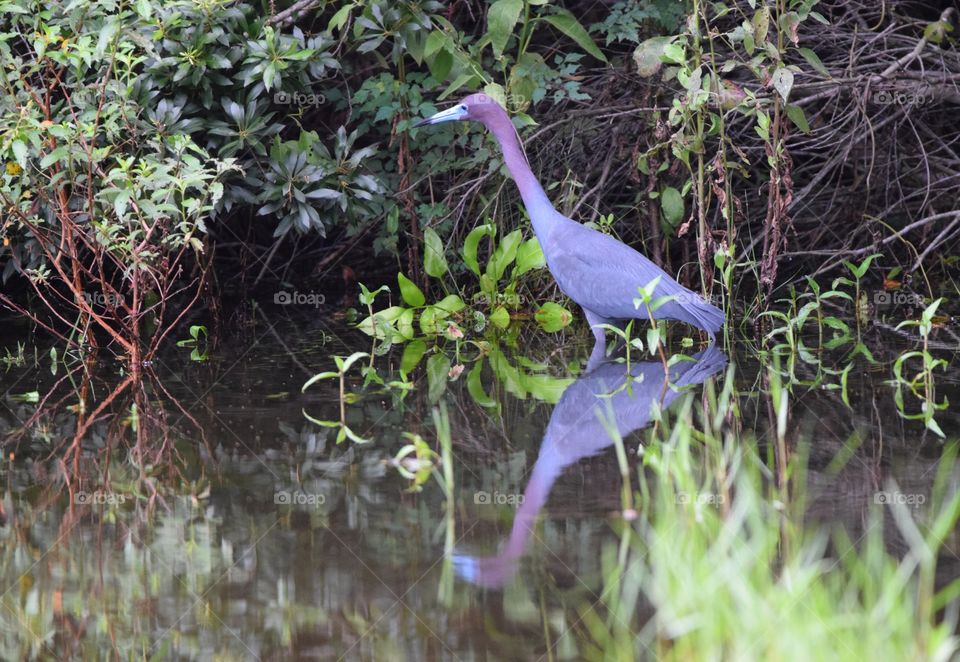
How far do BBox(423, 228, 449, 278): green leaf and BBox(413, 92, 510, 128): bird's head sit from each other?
0.69 meters

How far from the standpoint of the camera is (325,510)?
343 centimetres

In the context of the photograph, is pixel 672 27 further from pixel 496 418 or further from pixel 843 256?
pixel 496 418

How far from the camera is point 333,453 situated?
4055 millimetres

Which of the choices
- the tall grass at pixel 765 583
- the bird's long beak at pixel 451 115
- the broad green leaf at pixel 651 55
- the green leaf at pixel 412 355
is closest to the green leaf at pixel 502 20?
the bird's long beak at pixel 451 115

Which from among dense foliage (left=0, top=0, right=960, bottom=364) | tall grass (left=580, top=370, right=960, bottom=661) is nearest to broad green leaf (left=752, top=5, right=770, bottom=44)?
dense foliage (left=0, top=0, right=960, bottom=364)

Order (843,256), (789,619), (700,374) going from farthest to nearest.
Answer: (843,256)
(700,374)
(789,619)

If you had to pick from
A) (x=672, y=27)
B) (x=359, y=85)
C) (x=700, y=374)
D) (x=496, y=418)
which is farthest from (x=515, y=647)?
(x=359, y=85)

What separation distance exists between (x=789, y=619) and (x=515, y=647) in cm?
64

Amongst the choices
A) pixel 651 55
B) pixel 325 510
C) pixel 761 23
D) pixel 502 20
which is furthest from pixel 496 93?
pixel 325 510

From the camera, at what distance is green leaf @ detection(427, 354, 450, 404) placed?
4996 mm

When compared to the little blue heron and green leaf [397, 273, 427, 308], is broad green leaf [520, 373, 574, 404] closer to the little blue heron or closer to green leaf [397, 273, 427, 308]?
the little blue heron

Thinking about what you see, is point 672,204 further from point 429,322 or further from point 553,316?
point 429,322

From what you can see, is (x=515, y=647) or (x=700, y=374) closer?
(x=515, y=647)

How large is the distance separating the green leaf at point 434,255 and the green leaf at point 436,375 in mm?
951
